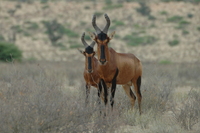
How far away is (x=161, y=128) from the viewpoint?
8125mm

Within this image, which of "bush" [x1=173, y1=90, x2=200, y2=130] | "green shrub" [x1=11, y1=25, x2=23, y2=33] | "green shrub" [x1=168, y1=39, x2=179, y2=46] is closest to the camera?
"bush" [x1=173, y1=90, x2=200, y2=130]

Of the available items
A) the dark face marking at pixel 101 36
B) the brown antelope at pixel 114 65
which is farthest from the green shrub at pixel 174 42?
the dark face marking at pixel 101 36

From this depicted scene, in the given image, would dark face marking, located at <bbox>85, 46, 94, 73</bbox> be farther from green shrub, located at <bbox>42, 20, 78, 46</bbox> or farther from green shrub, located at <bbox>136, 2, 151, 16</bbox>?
green shrub, located at <bbox>136, 2, 151, 16</bbox>

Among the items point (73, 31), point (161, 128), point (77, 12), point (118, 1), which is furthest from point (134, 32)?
point (161, 128)

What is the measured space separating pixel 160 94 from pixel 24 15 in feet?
147

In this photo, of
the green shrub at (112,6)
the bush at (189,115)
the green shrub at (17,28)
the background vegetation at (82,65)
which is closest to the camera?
the background vegetation at (82,65)

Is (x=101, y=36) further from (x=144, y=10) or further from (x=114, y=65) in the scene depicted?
(x=144, y=10)

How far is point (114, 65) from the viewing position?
9.34 meters

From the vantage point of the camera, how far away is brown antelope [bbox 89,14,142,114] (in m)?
8.80

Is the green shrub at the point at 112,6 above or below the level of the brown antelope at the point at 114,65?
below

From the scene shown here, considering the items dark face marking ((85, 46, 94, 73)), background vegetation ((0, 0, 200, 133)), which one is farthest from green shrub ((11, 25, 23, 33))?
dark face marking ((85, 46, 94, 73))

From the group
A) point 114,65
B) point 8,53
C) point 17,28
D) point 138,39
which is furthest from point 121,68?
point 17,28

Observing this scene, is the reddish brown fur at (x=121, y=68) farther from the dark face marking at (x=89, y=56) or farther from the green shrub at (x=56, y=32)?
the green shrub at (x=56, y=32)

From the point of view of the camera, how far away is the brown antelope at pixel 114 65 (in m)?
8.80
